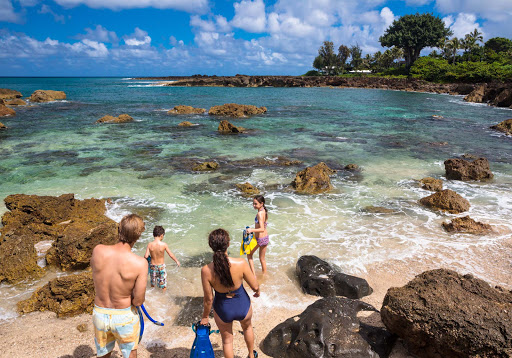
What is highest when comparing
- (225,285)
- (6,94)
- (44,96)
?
(225,285)

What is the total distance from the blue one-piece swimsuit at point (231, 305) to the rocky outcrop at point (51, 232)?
443cm

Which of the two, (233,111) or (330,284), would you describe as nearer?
(330,284)

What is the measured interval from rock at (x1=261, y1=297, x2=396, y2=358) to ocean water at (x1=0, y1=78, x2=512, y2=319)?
1.29 m

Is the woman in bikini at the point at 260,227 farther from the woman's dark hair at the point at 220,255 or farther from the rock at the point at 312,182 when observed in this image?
the rock at the point at 312,182

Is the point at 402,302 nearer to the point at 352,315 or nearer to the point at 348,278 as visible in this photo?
the point at 352,315

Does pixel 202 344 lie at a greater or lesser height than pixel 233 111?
greater

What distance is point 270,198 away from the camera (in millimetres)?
11312

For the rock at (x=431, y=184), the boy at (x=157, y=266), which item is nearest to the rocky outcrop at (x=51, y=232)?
the boy at (x=157, y=266)

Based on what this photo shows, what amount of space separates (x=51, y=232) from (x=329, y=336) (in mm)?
7544

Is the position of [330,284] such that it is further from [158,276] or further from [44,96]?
[44,96]

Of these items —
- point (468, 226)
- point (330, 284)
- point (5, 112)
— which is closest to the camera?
point (330, 284)

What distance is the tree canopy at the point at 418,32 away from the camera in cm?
8975

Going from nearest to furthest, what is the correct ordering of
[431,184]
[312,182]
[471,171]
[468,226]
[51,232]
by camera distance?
[51,232]
[468,226]
[312,182]
[431,184]
[471,171]

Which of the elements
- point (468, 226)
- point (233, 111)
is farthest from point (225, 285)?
point (233, 111)
